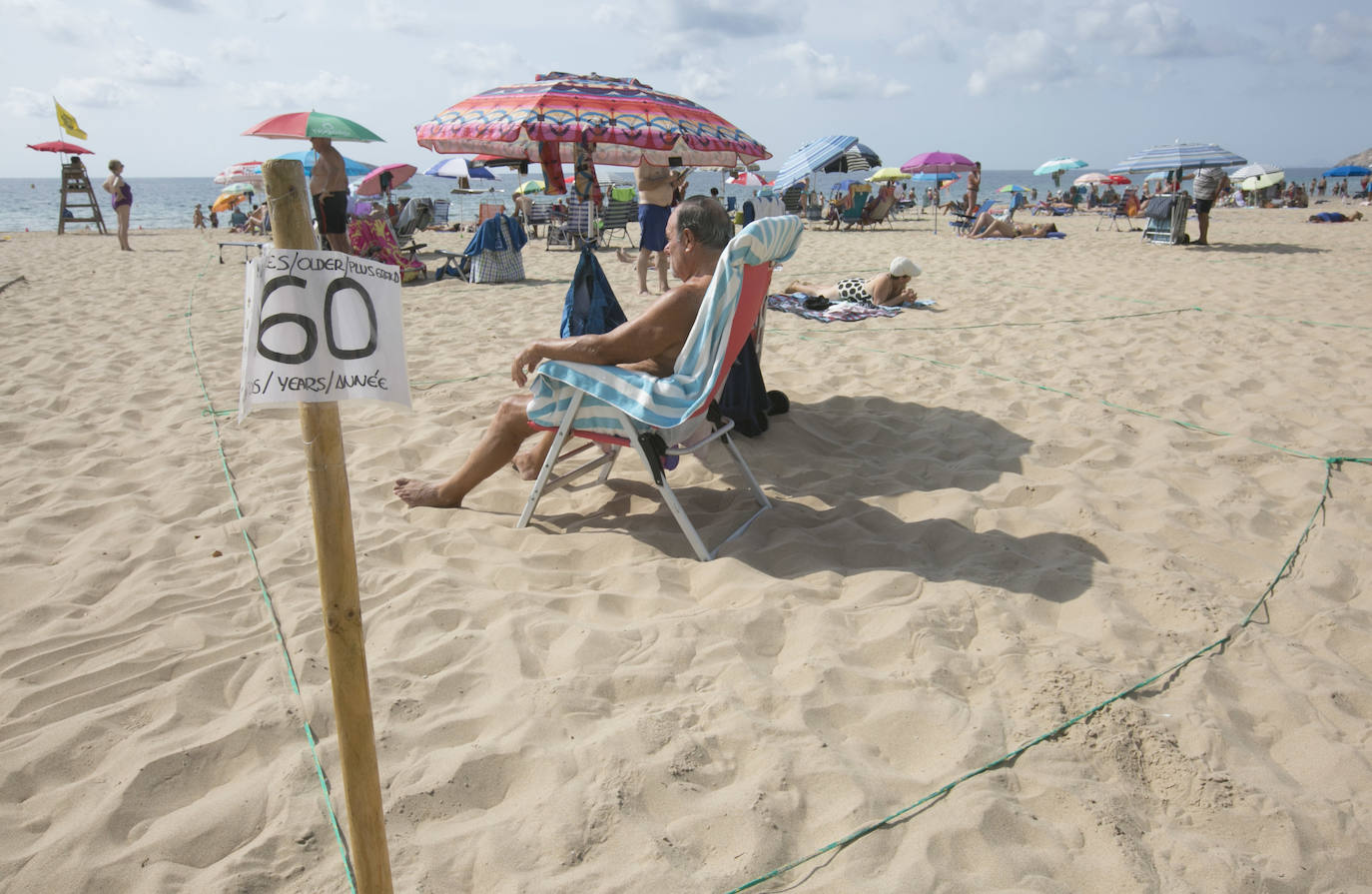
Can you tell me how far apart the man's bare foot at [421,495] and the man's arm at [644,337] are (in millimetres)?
606

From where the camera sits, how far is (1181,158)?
38.0ft

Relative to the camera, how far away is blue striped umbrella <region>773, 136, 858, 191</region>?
14407 mm

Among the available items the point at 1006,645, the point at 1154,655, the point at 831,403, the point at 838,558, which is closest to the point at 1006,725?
the point at 1006,645

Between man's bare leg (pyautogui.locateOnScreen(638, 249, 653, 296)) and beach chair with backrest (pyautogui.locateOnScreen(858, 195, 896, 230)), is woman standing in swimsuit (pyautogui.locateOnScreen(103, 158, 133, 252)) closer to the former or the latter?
man's bare leg (pyautogui.locateOnScreen(638, 249, 653, 296))

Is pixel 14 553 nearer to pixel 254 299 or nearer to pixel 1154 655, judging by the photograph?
pixel 254 299

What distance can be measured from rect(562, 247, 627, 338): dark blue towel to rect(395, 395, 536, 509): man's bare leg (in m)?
1.08

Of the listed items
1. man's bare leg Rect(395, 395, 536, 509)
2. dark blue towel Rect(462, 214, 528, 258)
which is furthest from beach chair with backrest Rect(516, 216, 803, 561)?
dark blue towel Rect(462, 214, 528, 258)

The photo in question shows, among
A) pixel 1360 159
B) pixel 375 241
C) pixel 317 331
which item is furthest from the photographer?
pixel 1360 159

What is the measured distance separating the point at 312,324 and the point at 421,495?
2085 mm

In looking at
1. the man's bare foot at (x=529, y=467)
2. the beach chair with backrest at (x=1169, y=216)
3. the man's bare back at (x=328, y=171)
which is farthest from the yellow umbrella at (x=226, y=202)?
the man's bare foot at (x=529, y=467)

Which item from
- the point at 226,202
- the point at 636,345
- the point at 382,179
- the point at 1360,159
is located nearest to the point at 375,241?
the point at 382,179

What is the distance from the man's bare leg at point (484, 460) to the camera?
3.09 metres

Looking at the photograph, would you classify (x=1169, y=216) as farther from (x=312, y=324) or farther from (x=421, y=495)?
(x=312, y=324)

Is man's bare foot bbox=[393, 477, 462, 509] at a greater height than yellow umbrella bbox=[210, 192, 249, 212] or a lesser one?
lesser
